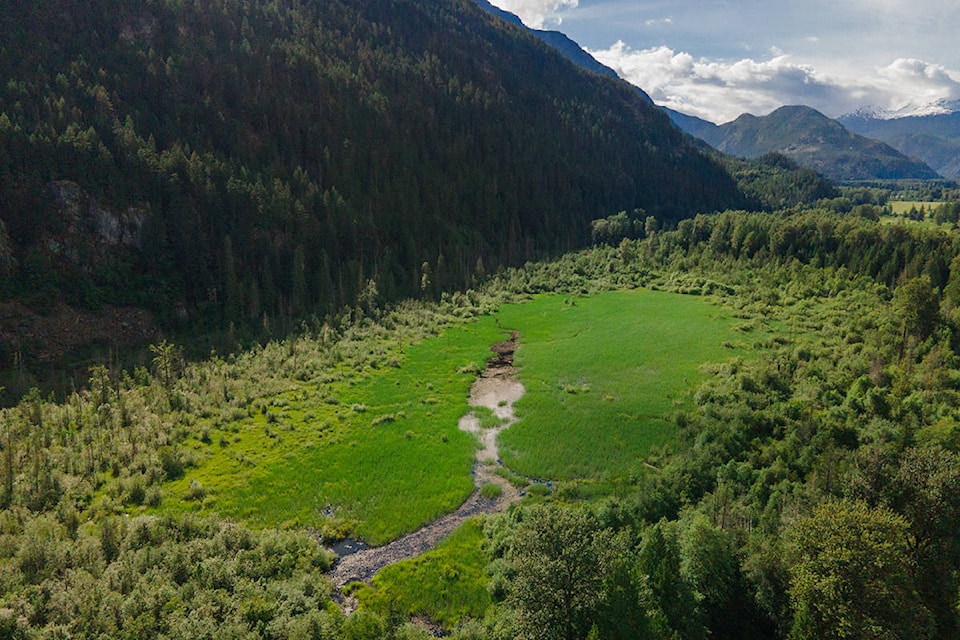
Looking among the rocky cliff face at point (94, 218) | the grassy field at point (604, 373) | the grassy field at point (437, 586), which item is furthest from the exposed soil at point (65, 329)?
the grassy field at point (437, 586)

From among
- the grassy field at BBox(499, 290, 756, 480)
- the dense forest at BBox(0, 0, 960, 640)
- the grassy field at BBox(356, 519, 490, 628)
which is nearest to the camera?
the dense forest at BBox(0, 0, 960, 640)

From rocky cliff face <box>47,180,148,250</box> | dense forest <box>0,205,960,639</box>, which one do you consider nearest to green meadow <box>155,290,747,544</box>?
dense forest <box>0,205,960,639</box>

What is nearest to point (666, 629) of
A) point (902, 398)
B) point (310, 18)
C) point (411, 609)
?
point (411, 609)

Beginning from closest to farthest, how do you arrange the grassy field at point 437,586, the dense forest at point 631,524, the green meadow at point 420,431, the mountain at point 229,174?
the dense forest at point 631,524 < the grassy field at point 437,586 < the green meadow at point 420,431 < the mountain at point 229,174

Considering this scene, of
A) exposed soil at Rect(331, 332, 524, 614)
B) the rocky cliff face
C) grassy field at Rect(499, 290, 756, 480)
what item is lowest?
exposed soil at Rect(331, 332, 524, 614)

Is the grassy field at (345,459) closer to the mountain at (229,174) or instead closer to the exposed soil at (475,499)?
the exposed soil at (475,499)

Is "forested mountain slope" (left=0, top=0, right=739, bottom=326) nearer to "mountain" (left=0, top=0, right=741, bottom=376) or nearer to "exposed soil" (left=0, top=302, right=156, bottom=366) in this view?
"mountain" (left=0, top=0, right=741, bottom=376)

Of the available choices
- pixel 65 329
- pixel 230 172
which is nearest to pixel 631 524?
pixel 65 329

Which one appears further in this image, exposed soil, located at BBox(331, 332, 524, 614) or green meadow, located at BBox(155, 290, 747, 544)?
green meadow, located at BBox(155, 290, 747, 544)
